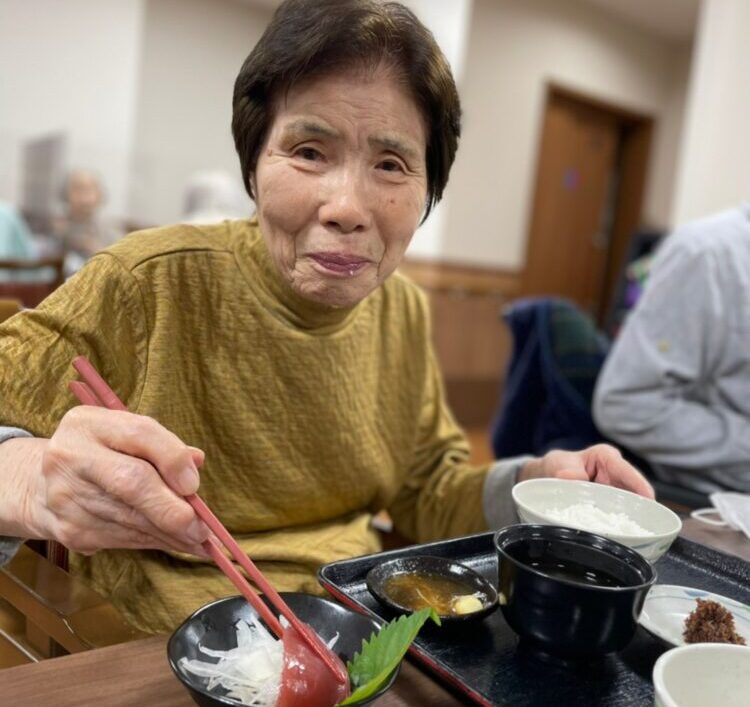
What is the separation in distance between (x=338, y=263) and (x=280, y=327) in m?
0.18

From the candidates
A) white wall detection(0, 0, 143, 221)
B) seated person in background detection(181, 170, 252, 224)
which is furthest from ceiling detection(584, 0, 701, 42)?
white wall detection(0, 0, 143, 221)

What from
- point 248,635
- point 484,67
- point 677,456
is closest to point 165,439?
point 248,635

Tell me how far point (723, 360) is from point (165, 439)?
149 cm

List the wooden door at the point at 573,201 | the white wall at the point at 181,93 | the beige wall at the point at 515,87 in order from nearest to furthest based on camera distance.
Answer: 1. the beige wall at the point at 515,87
2. the wooden door at the point at 573,201
3. the white wall at the point at 181,93

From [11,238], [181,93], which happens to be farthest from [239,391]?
[181,93]

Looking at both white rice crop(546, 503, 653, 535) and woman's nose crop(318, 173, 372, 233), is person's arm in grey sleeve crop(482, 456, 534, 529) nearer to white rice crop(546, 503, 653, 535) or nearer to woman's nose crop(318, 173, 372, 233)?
white rice crop(546, 503, 653, 535)

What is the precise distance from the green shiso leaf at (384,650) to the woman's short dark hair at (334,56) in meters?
0.66

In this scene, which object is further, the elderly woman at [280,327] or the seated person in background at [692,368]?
the seated person in background at [692,368]

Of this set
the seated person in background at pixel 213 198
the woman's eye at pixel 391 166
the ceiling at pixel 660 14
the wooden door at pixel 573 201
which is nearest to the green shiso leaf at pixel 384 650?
the woman's eye at pixel 391 166

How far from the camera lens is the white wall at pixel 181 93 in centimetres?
651

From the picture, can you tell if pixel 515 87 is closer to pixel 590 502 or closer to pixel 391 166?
pixel 391 166

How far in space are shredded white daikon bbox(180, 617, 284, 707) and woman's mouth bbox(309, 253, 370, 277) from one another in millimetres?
466

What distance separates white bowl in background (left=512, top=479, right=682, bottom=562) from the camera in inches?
34.1

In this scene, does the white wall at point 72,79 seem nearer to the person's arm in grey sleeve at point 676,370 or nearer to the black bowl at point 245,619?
the person's arm in grey sleeve at point 676,370
